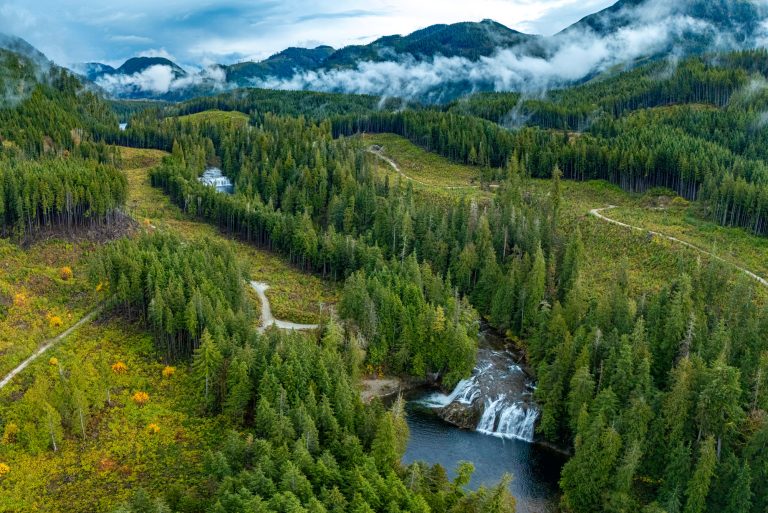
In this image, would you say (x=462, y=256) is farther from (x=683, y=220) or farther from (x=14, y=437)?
(x=14, y=437)

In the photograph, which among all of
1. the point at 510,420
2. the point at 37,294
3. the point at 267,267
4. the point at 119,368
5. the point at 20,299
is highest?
the point at 20,299

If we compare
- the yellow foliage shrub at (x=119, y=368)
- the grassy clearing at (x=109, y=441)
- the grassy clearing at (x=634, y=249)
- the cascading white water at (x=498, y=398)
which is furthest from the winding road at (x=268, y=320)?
the grassy clearing at (x=634, y=249)

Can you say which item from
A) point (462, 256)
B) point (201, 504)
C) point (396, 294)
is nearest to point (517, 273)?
point (462, 256)

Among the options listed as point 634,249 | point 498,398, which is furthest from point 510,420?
point 634,249

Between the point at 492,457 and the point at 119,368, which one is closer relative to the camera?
the point at 492,457

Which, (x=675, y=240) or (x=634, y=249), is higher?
(x=675, y=240)

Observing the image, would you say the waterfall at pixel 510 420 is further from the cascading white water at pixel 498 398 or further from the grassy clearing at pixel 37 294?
the grassy clearing at pixel 37 294

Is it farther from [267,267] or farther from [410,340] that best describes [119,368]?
[267,267]
